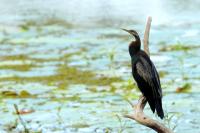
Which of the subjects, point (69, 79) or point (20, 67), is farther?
point (20, 67)

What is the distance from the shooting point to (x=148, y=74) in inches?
197

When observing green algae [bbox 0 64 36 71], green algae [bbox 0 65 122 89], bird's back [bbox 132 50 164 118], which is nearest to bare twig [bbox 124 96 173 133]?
bird's back [bbox 132 50 164 118]

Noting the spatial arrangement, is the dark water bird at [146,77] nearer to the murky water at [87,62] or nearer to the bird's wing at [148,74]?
the bird's wing at [148,74]

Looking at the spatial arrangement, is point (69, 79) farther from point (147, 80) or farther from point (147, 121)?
point (147, 121)

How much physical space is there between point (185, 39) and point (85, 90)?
110 inches

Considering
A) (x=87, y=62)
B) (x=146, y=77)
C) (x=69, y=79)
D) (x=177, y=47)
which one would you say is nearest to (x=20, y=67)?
(x=87, y=62)

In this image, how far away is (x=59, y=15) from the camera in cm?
1399

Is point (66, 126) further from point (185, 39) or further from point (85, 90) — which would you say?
point (185, 39)

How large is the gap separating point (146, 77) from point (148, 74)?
0.8 inches

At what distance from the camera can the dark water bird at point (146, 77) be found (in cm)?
496

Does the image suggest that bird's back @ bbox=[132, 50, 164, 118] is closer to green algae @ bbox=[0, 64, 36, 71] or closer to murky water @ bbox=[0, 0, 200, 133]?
murky water @ bbox=[0, 0, 200, 133]

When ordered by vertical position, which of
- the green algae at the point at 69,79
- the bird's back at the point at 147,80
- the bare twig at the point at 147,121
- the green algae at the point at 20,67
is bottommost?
the green algae at the point at 20,67

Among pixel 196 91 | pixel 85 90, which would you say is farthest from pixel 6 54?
pixel 196 91

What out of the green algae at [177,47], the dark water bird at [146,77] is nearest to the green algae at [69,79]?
the green algae at [177,47]
